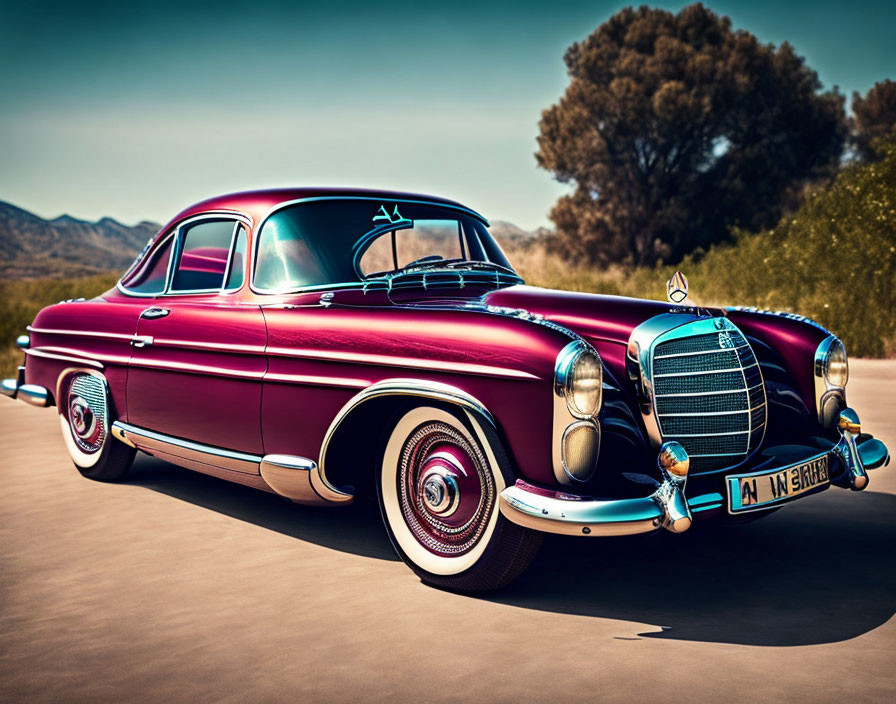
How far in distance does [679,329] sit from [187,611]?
240 cm

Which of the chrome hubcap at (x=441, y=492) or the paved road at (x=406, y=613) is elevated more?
the chrome hubcap at (x=441, y=492)

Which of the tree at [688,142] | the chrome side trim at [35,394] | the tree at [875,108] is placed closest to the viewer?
the chrome side trim at [35,394]

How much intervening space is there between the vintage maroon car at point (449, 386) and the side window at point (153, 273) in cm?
6

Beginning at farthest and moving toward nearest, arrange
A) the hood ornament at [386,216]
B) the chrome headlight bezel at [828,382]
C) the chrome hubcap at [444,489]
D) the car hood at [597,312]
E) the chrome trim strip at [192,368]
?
1. the hood ornament at [386,216]
2. the chrome trim strip at [192,368]
3. the chrome headlight bezel at [828,382]
4. the car hood at [597,312]
5. the chrome hubcap at [444,489]

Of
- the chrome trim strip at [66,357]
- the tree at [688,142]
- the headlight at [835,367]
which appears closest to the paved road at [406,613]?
the headlight at [835,367]

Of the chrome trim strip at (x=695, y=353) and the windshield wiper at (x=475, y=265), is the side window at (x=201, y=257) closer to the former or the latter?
the windshield wiper at (x=475, y=265)

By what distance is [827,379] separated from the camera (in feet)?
15.6

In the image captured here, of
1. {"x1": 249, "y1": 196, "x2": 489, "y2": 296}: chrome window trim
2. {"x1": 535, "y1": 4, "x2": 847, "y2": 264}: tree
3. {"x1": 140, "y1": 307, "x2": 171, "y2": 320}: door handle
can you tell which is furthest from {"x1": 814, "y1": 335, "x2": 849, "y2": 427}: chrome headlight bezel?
{"x1": 535, "y1": 4, "x2": 847, "y2": 264}: tree

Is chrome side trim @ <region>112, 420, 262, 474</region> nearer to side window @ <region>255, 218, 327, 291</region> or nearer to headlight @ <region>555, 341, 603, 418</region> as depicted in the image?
side window @ <region>255, 218, 327, 291</region>

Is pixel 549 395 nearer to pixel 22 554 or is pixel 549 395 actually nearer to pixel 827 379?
pixel 827 379

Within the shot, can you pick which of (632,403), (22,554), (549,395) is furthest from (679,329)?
(22,554)

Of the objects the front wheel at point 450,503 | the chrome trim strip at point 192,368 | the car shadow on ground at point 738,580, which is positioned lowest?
the car shadow on ground at point 738,580

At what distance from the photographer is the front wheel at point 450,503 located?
12.8 ft

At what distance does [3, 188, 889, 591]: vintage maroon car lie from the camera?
376cm
